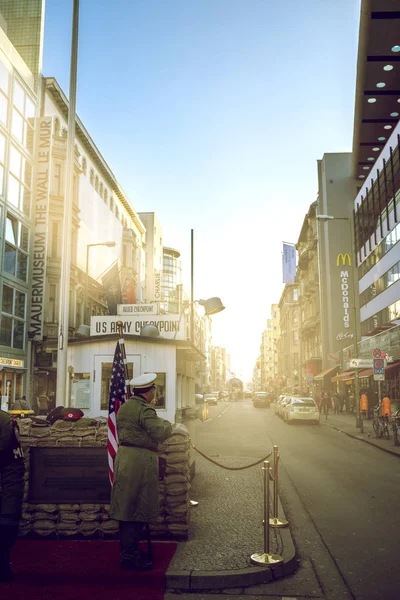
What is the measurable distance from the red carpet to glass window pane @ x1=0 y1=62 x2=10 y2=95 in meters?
29.0

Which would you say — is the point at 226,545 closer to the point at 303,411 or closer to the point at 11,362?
the point at 303,411

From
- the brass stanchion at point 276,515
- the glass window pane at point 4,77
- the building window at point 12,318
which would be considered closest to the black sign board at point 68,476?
the brass stanchion at point 276,515

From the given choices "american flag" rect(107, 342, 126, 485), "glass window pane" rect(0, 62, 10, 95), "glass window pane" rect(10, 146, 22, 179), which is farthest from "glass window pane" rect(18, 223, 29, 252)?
"american flag" rect(107, 342, 126, 485)

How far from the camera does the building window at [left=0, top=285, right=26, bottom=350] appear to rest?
2998 centimetres

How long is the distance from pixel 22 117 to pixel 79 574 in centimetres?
3218

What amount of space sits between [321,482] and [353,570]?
5806 millimetres

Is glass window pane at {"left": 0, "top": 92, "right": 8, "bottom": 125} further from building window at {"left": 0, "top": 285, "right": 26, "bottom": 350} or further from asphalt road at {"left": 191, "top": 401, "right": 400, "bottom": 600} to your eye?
asphalt road at {"left": 191, "top": 401, "right": 400, "bottom": 600}

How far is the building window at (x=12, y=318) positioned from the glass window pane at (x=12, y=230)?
276 cm

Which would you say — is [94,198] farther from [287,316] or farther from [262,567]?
[287,316]

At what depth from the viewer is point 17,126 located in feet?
105

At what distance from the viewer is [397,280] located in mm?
30188

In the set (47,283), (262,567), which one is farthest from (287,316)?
(262,567)

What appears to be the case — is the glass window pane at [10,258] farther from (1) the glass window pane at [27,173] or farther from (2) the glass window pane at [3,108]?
(2) the glass window pane at [3,108]

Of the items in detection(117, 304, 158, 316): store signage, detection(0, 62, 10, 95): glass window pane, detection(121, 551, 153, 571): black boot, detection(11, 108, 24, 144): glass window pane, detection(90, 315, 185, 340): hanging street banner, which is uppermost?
detection(0, 62, 10, 95): glass window pane
